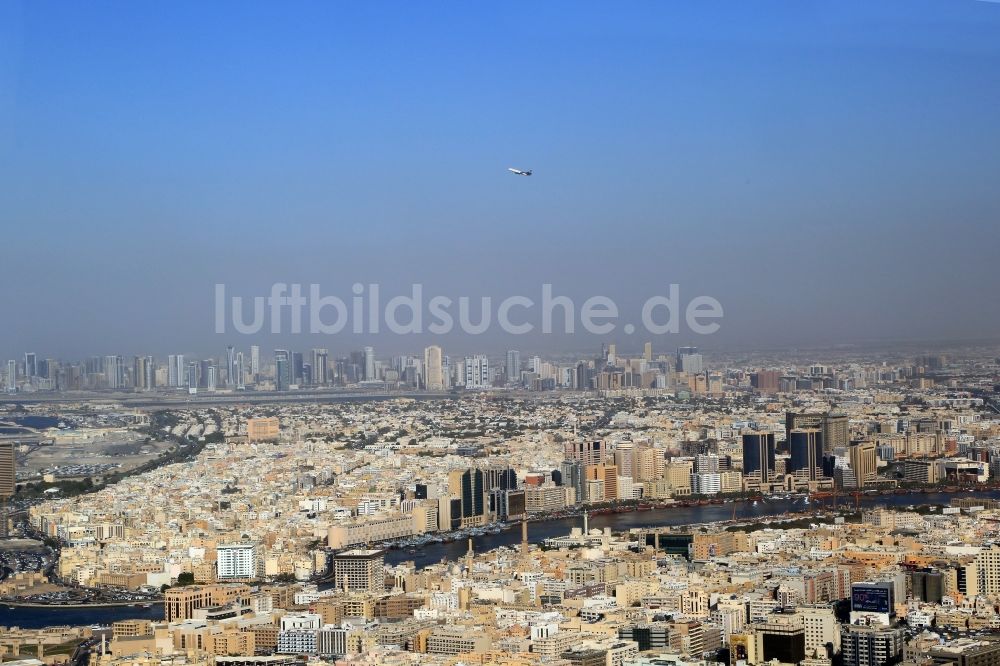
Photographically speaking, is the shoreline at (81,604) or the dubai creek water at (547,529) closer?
the dubai creek water at (547,529)

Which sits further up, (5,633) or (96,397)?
(96,397)

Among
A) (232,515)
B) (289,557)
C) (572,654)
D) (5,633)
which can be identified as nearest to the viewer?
(572,654)

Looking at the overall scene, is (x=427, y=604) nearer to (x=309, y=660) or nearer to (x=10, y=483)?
(x=309, y=660)

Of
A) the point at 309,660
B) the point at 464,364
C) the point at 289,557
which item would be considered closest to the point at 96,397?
the point at 289,557

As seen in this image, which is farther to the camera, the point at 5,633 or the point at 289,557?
the point at 289,557

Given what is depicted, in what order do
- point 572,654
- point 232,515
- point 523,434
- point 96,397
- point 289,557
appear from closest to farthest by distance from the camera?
point 572,654, point 289,557, point 96,397, point 232,515, point 523,434

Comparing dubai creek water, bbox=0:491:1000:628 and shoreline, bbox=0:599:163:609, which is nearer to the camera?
dubai creek water, bbox=0:491:1000:628

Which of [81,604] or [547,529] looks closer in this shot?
[81,604]
